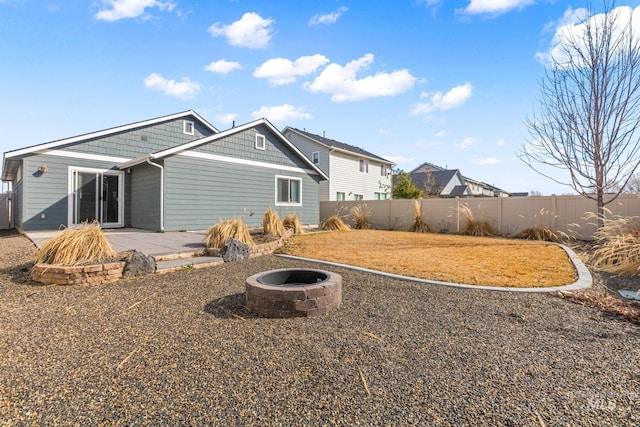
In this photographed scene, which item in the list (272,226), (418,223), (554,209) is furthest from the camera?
(418,223)

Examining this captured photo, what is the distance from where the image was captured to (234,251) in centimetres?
568

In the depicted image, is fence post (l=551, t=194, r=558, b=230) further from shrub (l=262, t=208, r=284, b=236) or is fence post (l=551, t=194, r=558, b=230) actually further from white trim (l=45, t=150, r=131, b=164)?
white trim (l=45, t=150, r=131, b=164)

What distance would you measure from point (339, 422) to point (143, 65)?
403 inches

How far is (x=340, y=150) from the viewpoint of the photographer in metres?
19.7

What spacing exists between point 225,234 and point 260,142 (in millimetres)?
6903

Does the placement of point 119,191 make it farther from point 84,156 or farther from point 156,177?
point 156,177

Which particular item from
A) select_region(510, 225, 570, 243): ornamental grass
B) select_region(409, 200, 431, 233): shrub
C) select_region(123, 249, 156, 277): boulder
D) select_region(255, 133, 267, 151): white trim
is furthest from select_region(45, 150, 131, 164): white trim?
select_region(510, 225, 570, 243): ornamental grass

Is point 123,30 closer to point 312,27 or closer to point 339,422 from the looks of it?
point 312,27

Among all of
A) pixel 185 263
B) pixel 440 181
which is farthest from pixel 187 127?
pixel 440 181

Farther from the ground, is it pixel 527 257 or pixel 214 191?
pixel 214 191

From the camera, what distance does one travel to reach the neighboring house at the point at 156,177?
961cm

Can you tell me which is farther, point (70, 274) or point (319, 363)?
point (70, 274)

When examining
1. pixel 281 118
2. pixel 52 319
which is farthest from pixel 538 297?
pixel 281 118

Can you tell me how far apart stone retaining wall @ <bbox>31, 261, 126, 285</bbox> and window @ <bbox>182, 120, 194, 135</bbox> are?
1064 cm
